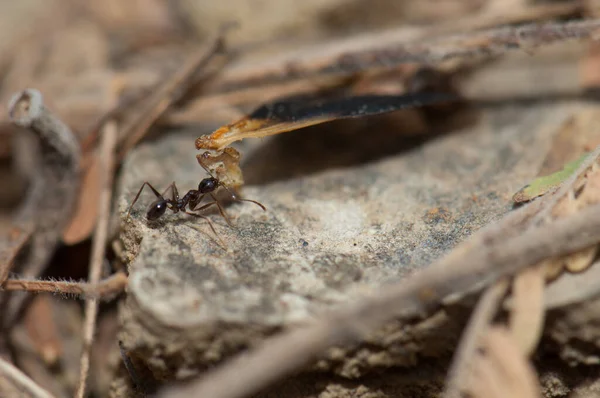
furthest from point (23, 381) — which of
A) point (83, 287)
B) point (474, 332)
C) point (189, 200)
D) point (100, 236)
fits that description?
point (474, 332)

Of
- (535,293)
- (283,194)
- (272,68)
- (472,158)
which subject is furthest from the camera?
(272,68)

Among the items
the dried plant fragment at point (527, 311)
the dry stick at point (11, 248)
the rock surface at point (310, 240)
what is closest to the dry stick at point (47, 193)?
the dry stick at point (11, 248)

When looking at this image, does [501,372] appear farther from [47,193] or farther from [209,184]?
[47,193]

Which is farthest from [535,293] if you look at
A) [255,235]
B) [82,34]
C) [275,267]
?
[82,34]

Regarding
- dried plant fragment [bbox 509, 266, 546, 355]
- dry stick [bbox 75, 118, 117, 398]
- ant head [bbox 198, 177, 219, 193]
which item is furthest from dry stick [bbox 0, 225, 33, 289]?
dried plant fragment [bbox 509, 266, 546, 355]

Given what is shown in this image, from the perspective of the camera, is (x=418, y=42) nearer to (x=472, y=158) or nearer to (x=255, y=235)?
(x=472, y=158)

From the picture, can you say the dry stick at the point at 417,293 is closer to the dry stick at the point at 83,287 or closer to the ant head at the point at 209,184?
the dry stick at the point at 83,287
